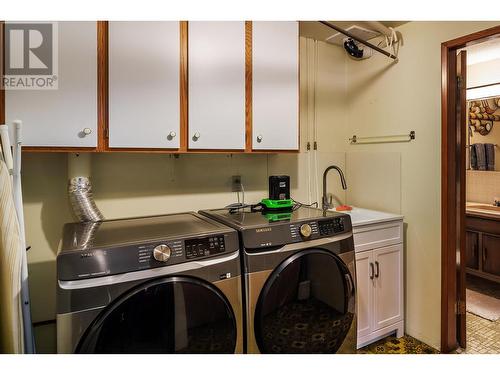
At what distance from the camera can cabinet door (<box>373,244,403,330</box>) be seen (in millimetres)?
2154

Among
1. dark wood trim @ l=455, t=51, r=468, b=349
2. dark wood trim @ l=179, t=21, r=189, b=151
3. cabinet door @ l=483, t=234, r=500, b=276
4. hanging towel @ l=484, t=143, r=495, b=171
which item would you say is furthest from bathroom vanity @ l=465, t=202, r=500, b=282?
dark wood trim @ l=179, t=21, r=189, b=151

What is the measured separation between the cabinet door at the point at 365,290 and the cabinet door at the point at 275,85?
0.89 m

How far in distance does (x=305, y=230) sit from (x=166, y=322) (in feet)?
2.55

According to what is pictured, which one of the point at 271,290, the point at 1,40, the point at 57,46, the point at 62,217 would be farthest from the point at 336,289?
the point at 1,40

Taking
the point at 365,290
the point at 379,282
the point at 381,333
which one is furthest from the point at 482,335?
the point at 365,290

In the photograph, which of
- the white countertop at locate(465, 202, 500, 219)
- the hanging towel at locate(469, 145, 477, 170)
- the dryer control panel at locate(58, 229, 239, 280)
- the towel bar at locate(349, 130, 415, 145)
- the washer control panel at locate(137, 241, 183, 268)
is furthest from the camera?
the hanging towel at locate(469, 145, 477, 170)

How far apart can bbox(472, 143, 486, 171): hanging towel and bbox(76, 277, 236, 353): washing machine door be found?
149 inches

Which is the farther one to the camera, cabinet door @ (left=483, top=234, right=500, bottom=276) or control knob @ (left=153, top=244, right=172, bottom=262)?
cabinet door @ (left=483, top=234, right=500, bottom=276)

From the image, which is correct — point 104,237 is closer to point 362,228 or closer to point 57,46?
point 57,46

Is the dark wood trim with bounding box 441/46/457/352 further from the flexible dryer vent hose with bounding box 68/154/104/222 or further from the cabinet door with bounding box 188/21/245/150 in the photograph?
the flexible dryer vent hose with bounding box 68/154/104/222

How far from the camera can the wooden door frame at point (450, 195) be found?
79.1 inches

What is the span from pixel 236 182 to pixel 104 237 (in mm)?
1104

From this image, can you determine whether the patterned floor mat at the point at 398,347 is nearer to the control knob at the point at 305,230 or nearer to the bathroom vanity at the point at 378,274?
the bathroom vanity at the point at 378,274

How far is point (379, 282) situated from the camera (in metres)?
2.16
